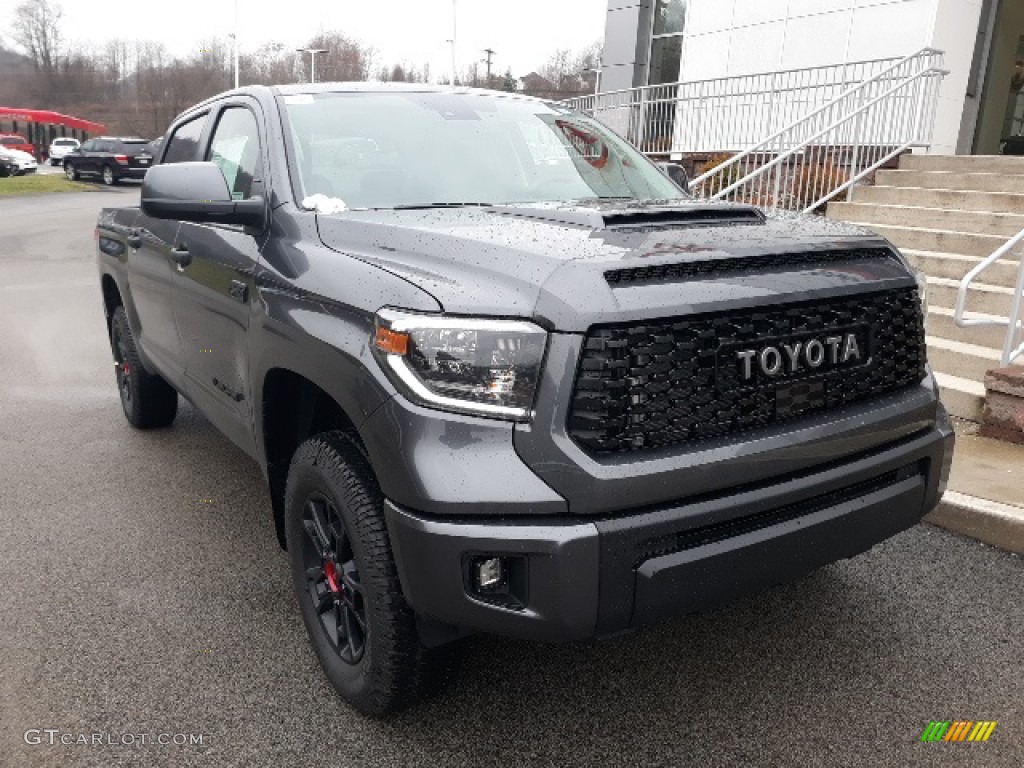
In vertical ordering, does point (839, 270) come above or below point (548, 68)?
below

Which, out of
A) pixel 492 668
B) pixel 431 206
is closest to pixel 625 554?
pixel 492 668

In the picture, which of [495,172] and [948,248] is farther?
[948,248]

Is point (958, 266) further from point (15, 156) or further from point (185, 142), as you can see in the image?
point (15, 156)

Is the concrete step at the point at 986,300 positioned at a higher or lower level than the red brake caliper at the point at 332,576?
higher

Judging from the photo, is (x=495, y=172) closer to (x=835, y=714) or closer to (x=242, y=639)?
(x=242, y=639)

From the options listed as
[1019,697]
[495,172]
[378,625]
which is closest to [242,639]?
[378,625]

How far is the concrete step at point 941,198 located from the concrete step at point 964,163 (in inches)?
27.0

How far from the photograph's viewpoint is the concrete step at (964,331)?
224 inches

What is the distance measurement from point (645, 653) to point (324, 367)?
1.42m

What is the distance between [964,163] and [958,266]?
2.87m

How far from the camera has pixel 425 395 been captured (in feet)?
6.66

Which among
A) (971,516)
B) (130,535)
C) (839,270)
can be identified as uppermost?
(839,270)

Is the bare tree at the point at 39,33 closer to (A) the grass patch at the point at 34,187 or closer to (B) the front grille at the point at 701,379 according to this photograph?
(A) the grass patch at the point at 34,187

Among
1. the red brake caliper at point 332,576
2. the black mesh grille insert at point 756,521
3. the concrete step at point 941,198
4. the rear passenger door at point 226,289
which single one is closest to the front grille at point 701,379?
the black mesh grille insert at point 756,521
